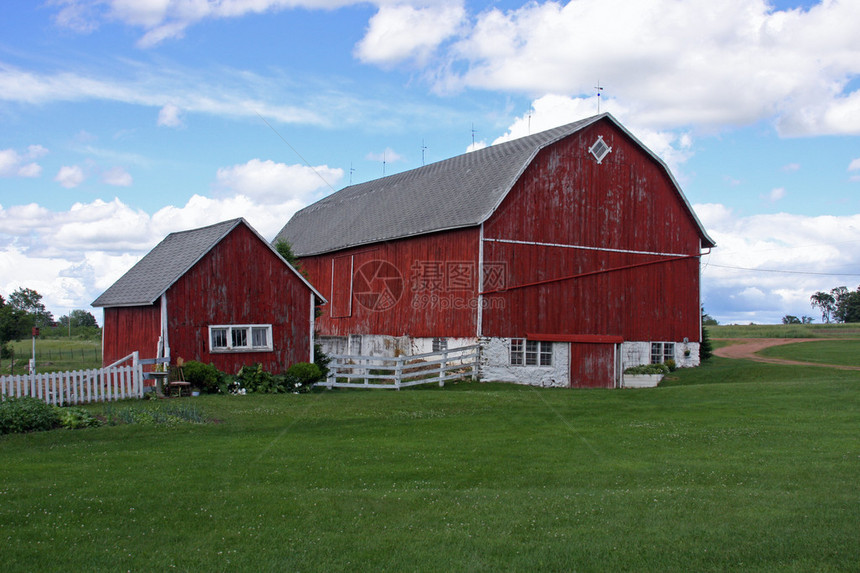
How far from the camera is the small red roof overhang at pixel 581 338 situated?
1220 inches

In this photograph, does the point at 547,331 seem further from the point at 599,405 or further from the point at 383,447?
the point at 383,447

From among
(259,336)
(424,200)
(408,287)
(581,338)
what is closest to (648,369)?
(581,338)

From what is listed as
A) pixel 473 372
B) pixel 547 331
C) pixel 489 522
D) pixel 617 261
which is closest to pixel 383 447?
pixel 489 522

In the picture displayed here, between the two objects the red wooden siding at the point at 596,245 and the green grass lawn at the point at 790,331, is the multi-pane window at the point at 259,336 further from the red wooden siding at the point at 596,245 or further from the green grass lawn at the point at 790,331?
the green grass lawn at the point at 790,331

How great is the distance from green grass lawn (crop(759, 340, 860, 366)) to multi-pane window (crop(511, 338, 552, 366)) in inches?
633

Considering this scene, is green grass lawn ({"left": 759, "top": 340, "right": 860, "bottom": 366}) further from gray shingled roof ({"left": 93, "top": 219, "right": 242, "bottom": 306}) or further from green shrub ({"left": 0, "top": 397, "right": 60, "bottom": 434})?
green shrub ({"left": 0, "top": 397, "right": 60, "bottom": 434})

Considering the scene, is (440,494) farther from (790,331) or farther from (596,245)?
(790,331)

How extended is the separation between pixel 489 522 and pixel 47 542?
500 cm

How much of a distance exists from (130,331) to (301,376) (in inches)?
239

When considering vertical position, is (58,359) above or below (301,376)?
below

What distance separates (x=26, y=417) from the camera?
51.7 feet

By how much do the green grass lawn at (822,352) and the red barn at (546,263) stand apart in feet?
31.1

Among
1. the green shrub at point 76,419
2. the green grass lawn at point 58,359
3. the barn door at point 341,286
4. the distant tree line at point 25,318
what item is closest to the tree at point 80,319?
the distant tree line at point 25,318

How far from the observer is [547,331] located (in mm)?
31406
